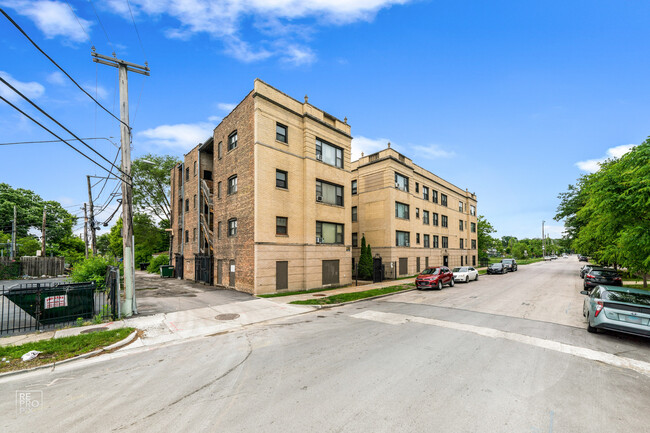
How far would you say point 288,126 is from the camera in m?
19.3

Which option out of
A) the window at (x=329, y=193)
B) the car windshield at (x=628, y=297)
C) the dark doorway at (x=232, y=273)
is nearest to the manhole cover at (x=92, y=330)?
the dark doorway at (x=232, y=273)

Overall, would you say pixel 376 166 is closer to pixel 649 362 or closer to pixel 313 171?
pixel 313 171

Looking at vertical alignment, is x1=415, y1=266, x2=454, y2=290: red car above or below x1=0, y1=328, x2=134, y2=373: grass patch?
below

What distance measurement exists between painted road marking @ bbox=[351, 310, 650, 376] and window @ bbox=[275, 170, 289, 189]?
10.1m

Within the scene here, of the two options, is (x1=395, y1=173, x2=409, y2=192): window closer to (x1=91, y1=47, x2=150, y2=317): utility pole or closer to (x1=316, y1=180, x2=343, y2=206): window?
(x1=316, y1=180, x2=343, y2=206): window

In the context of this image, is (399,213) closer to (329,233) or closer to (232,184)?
(329,233)

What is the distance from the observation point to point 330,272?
68.7 ft

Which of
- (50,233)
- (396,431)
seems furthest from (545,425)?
(50,233)

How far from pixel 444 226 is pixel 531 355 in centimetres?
3413

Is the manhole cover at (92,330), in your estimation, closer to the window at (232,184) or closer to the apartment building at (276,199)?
the apartment building at (276,199)

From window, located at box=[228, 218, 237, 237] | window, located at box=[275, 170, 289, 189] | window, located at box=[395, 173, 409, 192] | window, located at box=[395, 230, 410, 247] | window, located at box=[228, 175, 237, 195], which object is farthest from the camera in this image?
window, located at box=[395, 173, 409, 192]

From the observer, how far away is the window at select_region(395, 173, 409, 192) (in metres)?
29.7

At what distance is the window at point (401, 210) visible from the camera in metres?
29.5

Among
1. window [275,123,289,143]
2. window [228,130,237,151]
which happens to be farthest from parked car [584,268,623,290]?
window [228,130,237,151]
